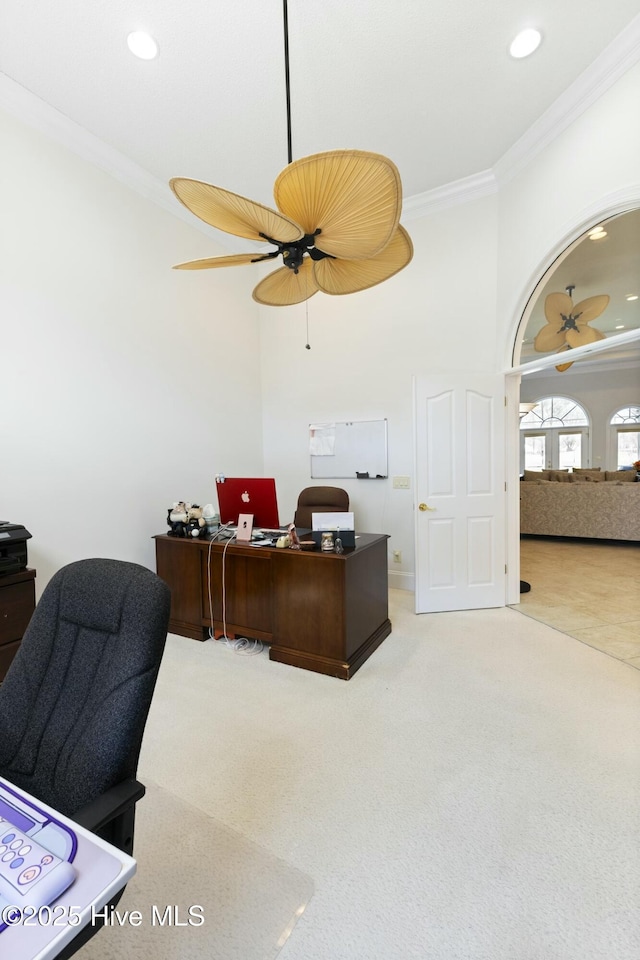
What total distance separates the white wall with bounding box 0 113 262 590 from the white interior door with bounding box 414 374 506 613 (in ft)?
7.13

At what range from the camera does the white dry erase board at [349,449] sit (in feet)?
14.5

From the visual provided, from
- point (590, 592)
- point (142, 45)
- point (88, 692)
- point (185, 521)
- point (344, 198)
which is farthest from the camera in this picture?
point (590, 592)

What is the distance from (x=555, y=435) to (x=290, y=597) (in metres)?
9.78

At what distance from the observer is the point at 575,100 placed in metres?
2.79

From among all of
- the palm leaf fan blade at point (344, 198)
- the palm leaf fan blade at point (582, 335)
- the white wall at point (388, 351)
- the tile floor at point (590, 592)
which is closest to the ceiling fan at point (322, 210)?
the palm leaf fan blade at point (344, 198)

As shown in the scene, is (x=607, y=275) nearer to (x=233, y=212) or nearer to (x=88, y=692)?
(x=233, y=212)

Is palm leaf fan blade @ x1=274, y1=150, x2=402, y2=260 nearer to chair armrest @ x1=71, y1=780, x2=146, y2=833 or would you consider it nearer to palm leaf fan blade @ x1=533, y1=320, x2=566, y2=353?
chair armrest @ x1=71, y1=780, x2=146, y2=833

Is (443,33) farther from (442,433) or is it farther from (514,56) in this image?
(442,433)

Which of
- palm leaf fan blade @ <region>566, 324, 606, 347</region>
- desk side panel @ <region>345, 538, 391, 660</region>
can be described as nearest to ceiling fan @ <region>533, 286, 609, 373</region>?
palm leaf fan blade @ <region>566, 324, 606, 347</region>

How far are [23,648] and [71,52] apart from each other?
333 cm

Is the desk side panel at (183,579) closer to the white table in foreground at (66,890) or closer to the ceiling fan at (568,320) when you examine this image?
the white table in foreground at (66,890)

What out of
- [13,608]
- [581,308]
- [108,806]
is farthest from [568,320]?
[13,608]

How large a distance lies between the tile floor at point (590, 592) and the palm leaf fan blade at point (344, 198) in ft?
10.2

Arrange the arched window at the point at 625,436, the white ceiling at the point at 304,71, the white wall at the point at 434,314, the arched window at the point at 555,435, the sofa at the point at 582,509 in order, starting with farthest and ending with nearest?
1. the arched window at the point at 555,435
2. the arched window at the point at 625,436
3. the sofa at the point at 582,509
4. the white wall at the point at 434,314
5. the white ceiling at the point at 304,71
